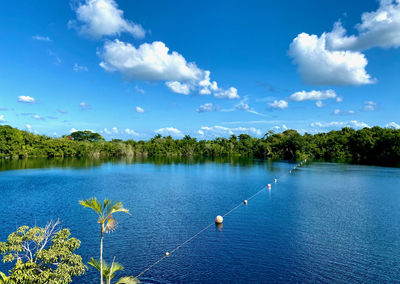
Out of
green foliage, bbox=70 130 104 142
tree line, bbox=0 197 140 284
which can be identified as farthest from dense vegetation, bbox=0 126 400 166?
tree line, bbox=0 197 140 284

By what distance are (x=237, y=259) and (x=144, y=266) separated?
15.1 ft

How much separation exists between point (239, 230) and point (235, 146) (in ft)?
372

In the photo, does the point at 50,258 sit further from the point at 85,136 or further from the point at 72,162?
Answer: the point at 85,136

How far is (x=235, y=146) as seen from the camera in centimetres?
13100

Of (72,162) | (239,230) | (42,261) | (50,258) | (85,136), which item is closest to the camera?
(50,258)

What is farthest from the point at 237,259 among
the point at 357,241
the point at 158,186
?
the point at 158,186

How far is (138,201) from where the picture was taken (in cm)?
2633

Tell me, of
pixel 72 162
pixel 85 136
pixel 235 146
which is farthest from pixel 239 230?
pixel 85 136

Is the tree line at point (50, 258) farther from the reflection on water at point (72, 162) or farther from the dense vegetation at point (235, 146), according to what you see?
the dense vegetation at point (235, 146)

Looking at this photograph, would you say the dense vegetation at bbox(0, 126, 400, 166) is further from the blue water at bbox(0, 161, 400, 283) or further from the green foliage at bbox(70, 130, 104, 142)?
the blue water at bbox(0, 161, 400, 283)

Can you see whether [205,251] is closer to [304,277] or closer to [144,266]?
[144,266]

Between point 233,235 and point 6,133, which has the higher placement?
point 6,133

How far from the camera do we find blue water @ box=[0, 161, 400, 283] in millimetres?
12625

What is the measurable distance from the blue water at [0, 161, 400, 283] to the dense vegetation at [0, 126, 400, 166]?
59350 mm
